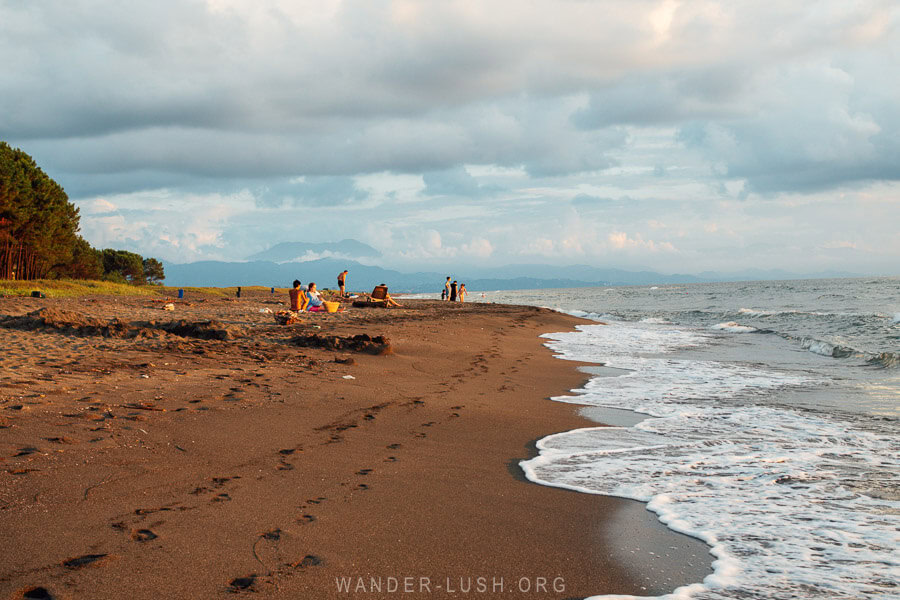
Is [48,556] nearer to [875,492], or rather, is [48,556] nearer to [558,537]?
[558,537]

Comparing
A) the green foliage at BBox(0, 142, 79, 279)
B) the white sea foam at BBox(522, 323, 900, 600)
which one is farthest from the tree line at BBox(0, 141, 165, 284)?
the white sea foam at BBox(522, 323, 900, 600)

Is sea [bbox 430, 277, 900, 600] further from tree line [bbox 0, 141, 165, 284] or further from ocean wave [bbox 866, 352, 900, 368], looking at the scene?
tree line [bbox 0, 141, 165, 284]

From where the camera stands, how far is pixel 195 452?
5590 mm

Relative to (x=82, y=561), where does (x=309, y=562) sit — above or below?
below

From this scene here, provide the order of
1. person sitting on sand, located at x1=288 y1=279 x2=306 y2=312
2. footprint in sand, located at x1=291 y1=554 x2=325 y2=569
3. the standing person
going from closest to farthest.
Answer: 1. footprint in sand, located at x1=291 y1=554 x2=325 y2=569
2. person sitting on sand, located at x1=288 y1=279 x2=306 y2=312
3. the standing person

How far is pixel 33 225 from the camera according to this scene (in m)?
41.8

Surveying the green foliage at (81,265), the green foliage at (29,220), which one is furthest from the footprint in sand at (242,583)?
the green foliage at (81,265)

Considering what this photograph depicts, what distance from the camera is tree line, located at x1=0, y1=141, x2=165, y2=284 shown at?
38500 mm

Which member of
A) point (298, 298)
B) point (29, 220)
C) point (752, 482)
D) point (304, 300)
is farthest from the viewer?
point (29, 220)

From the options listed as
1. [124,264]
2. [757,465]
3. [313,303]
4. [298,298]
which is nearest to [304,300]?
[298,298]

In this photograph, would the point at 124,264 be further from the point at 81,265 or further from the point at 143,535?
the point at 143,535

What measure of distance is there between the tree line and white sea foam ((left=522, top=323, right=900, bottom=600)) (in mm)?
42800

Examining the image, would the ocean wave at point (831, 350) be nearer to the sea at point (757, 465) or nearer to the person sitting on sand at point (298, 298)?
the sea at point (757, 465)

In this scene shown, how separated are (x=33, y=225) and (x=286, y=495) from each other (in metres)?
47.5
